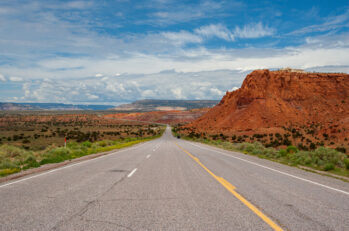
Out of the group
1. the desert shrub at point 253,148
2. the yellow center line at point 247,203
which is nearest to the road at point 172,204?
the yellow center line at point 247,203

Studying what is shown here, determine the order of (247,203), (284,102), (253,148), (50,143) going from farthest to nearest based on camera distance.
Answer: (284,102), (50,143), (253,148), (247,203)

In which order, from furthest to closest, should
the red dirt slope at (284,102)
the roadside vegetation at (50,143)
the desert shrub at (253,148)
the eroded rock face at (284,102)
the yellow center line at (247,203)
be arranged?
the eroded rock face at (284,102)
the red dirt slope at (284,102)
the desert shrub at (253,148)
the roadside vegetation at (50,143)
the yellow center line at (247,203)

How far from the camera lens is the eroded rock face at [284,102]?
60344 mm

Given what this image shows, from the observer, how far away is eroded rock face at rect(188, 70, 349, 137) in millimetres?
60344

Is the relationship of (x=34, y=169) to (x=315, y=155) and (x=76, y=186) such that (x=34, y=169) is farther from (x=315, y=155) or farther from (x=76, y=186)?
(x=315, y=155)

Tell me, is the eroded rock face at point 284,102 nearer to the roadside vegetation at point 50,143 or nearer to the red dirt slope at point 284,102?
the red dirt slope at point 284,102

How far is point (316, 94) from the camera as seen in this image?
68375 millimetres

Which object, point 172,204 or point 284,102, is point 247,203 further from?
point 284,102

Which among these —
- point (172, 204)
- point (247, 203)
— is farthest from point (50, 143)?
point (247, 203)

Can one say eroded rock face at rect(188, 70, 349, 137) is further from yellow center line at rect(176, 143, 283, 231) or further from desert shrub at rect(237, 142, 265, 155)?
yellow center line at rect(176, 143, 283, 231)

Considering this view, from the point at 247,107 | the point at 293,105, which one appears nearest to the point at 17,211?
the point at 247,107

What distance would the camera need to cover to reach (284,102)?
218ft

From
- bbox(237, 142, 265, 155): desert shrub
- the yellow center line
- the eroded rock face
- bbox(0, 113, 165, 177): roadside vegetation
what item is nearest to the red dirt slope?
the eroded rock face

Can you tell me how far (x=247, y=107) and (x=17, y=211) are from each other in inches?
2567
